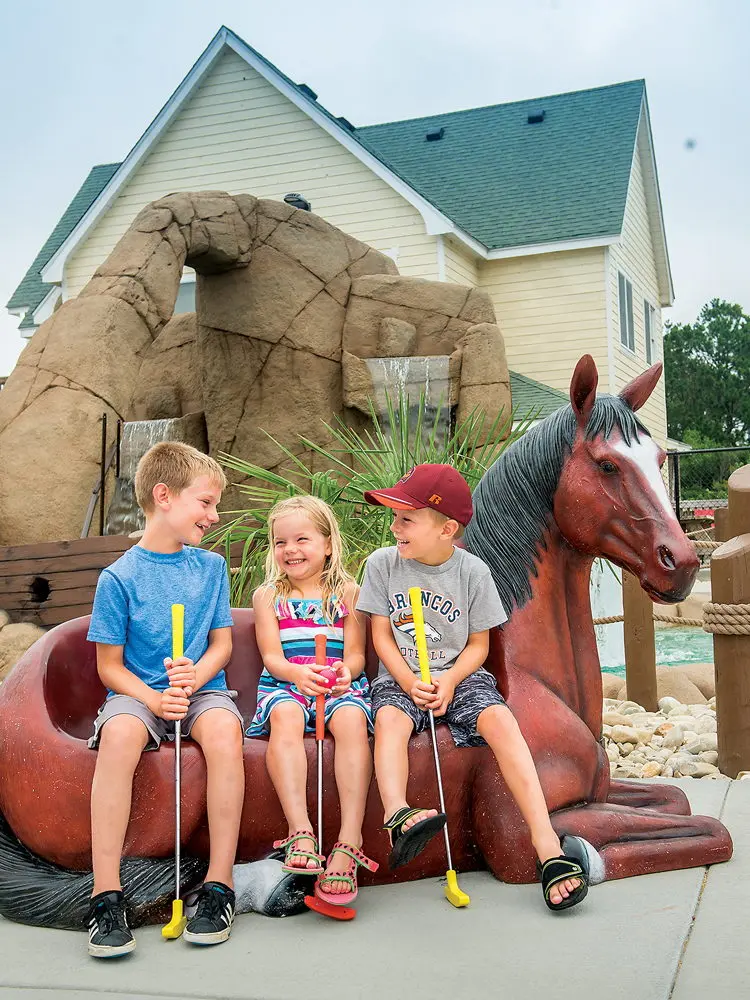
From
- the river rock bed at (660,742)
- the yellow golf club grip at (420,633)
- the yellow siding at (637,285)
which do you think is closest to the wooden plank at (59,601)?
the river rock bed at (660,742)

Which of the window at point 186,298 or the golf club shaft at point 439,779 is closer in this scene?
the golf club shaft at point 439,779

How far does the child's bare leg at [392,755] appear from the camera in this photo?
2699 millimetres

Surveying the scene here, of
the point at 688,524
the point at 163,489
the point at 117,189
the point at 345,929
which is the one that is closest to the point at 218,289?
the point at 117,189

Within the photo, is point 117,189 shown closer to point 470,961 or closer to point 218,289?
point 218,289

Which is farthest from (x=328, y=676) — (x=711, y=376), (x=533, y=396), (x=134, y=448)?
(x=711, y=376)

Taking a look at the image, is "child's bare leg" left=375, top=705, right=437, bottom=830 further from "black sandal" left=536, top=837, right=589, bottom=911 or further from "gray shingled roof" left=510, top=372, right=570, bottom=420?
"gray shingled roof" left=510, top=372, right=570, bottom=420

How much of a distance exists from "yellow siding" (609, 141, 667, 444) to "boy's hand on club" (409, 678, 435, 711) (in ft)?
47.3

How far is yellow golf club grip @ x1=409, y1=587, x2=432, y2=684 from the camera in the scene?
2.88 metres

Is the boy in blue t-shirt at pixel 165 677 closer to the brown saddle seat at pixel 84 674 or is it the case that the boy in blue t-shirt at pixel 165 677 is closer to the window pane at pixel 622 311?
the brown saddle seat at pixel 84 674

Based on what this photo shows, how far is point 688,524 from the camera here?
2397cm

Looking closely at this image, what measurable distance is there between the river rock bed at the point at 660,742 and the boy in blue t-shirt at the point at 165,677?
2455 mm

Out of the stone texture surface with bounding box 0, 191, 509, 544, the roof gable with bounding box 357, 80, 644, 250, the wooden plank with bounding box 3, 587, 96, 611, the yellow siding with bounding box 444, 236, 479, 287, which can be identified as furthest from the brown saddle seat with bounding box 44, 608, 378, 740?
the roof gable with bounding box 357, 80, 644, 250

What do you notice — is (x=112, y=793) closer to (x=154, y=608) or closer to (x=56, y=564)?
(x=154, y=608)

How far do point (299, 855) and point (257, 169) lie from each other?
16060 mm
